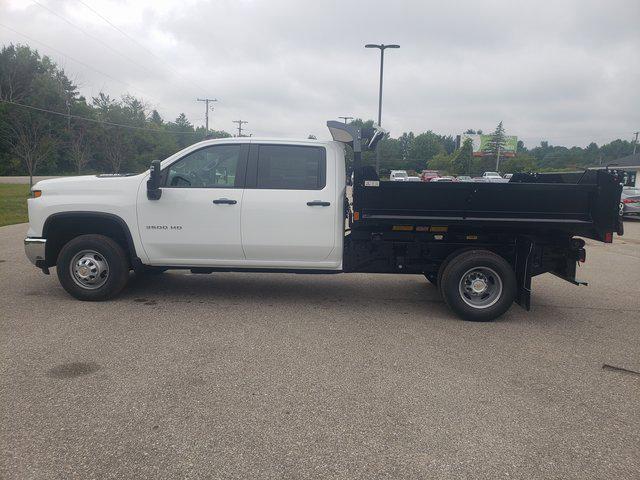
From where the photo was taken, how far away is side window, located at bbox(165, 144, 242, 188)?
19.5 ft

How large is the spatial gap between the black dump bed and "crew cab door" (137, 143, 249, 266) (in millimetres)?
1487

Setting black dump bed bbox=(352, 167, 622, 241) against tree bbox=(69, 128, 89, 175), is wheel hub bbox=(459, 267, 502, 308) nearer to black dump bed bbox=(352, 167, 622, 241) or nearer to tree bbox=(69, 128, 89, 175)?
black dump bed bbox=(352, 167, 622, 241)

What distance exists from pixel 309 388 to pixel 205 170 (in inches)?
124

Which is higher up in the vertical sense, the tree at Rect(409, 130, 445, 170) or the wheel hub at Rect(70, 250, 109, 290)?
the tree at Rect(409, 130, 445, 170)

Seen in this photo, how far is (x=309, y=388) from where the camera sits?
391 centimetres

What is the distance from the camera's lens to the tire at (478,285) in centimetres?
571

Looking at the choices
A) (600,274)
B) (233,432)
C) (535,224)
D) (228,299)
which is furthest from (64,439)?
(600,274)

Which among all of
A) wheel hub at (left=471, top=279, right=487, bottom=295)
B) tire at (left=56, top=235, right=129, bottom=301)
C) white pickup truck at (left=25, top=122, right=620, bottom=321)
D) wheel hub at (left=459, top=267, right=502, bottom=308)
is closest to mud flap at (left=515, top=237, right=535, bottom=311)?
white pickup truck at (left=25, top=122, right=620, bottom=321)

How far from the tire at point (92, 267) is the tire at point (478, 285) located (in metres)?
3.88

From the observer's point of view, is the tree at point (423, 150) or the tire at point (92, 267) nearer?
the tire at point (92, 267)

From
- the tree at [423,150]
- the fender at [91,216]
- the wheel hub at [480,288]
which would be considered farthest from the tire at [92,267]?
the tree at [423,150]

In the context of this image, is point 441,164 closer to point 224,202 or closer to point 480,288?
point 480,288

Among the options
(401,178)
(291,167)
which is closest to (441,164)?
(401,178)

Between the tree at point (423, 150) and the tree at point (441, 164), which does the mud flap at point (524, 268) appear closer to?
the tree at point (441, 164)
